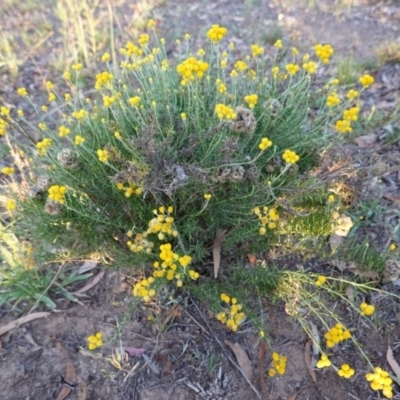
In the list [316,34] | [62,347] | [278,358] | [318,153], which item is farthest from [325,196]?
[316,34]

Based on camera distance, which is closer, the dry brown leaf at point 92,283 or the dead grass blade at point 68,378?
the dead grass blade at point 68,378

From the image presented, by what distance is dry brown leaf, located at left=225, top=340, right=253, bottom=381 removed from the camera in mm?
2117

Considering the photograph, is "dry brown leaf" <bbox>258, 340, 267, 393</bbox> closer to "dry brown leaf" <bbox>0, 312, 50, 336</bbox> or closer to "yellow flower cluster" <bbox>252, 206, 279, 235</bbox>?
"yellow flower cluster" <bbox>252, 206, 279, 235</bbox>

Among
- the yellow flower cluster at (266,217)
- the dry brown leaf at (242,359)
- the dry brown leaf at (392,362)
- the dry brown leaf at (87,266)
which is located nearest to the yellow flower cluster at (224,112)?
the yellow flower cluster at (266,217)

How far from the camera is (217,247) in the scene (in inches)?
87.6

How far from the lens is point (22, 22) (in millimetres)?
5250

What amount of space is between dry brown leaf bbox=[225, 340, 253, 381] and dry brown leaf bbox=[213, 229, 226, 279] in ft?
1.15

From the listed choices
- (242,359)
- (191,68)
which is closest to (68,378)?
(242,359)

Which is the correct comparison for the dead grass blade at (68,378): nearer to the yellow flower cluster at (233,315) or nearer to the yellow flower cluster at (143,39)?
the yellow flower cluster at (233,315)

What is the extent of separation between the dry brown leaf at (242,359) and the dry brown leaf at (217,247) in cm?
35

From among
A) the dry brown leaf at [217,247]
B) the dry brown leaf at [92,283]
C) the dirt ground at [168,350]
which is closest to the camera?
the dirt ground at [168,350]

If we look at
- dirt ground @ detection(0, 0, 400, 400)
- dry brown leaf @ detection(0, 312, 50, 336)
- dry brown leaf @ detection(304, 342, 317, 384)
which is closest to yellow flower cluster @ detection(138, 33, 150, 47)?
dirt ground @ detection(0, 0, 400, 400)

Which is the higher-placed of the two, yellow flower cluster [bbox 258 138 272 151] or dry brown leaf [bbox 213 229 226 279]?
yellow flower cluster [bbox 258 138 272 151]

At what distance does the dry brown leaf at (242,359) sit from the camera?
2.12 meters
